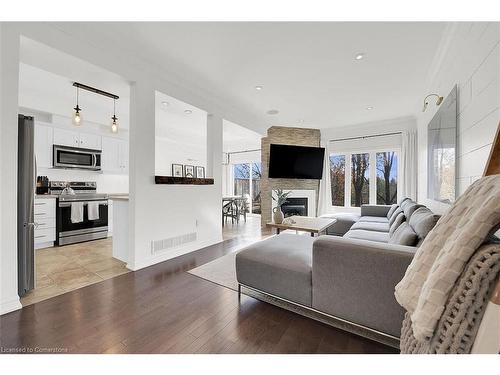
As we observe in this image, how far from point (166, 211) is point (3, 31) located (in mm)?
2209

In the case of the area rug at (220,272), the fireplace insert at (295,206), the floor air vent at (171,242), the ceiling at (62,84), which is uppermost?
the ceiling at (62,84)

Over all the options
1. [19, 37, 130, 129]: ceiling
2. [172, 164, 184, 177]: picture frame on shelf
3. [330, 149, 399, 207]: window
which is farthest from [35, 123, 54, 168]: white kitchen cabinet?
[330, 149, 399, 207]: window

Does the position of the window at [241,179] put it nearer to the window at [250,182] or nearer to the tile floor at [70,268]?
the window at [250,182]

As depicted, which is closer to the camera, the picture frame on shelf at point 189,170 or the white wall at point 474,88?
the white wall at point 474,88

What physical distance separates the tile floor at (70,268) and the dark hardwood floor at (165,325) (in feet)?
0.67

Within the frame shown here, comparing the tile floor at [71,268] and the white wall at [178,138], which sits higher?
the white wall at [178,138]

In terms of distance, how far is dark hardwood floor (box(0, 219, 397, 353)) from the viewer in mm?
1420

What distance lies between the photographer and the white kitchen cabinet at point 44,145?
3.73 meters

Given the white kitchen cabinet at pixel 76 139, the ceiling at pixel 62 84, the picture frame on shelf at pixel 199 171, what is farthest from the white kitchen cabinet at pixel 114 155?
the picture frame on shelf at pixel 199 171

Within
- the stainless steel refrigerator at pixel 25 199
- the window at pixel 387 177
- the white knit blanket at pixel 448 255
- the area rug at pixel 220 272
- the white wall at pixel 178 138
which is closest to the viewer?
the white knit blanket at pixel 448 255

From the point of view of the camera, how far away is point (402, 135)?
5020mm

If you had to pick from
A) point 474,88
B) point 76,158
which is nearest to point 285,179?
point 474,88
